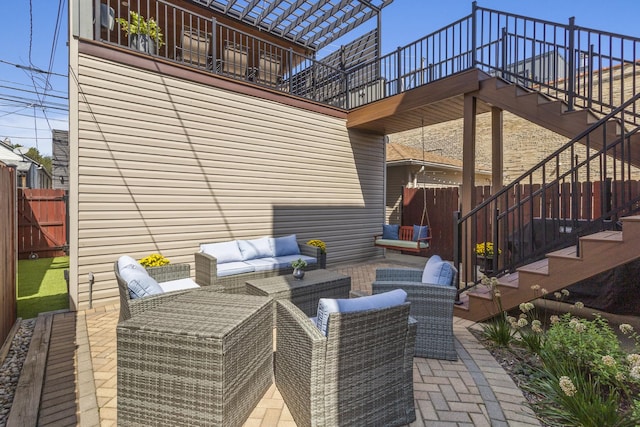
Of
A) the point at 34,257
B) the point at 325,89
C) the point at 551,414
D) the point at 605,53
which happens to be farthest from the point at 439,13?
the point at 34,257

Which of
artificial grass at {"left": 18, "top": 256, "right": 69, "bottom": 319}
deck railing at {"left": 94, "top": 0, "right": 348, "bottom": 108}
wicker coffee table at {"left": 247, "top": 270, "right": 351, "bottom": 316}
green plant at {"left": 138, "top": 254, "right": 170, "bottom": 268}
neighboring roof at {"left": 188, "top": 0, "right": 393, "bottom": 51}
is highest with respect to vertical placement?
neighboring roof at {"left": 188, "top": 0, "right": 393, "bottom": 51}

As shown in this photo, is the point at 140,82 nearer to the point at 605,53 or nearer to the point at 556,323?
the point at 556,323

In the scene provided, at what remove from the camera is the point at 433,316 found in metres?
2.93

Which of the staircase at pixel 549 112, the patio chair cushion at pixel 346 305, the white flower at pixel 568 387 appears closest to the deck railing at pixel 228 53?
the staircase at pixel 549 112

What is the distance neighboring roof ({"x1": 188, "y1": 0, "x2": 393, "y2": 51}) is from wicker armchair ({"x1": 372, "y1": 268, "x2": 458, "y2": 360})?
22.6 feet

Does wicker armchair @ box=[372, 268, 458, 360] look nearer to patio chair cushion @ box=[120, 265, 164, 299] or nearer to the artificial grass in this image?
patio chair cushion @ box=[120, 265, 164, 299]

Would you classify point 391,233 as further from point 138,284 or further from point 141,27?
point 141,27

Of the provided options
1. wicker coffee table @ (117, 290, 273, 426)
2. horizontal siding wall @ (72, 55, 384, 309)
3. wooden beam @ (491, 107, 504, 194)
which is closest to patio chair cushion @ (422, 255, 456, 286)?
wicker coffee table @ (117, 290, 273, 426)

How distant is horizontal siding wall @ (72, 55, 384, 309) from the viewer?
4.39 meters

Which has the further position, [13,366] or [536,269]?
[536,269]

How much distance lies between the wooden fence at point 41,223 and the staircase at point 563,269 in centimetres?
895

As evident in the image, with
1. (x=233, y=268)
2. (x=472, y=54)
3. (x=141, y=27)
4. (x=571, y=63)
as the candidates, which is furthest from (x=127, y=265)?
(x=571, y=63)

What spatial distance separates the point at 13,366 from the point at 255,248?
125 inches

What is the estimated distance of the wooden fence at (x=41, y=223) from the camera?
7926mm
